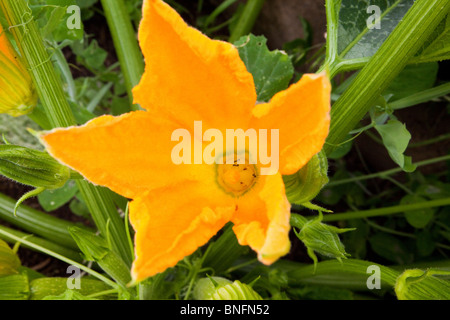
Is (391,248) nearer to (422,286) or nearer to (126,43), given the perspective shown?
(422,286)

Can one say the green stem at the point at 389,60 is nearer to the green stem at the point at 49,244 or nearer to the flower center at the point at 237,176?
the flower center at the point at 237,176

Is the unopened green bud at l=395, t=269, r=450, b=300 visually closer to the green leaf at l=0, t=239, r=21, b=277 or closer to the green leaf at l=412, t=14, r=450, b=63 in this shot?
the green leaf at l=412, t=14, r=450, b=63

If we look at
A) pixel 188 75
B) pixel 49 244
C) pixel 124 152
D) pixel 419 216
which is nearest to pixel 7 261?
pixel 49 244

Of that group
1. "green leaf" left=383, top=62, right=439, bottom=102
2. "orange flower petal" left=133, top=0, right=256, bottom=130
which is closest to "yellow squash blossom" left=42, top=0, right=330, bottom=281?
"orange flower petal" left=133, top=0, right=256, bottom=130

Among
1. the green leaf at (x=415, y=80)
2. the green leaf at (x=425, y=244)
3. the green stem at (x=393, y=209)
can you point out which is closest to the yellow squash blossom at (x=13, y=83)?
the green stem at (x=393, y=209)

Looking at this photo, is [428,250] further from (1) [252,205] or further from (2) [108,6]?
(2) [108,6]
